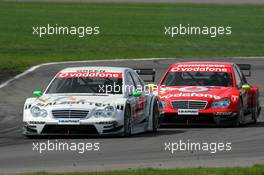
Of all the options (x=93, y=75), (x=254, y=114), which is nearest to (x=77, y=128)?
(x=93, y=75)

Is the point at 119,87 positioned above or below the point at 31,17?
below

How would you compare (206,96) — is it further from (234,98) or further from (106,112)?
(106,112)

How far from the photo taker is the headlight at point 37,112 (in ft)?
63.6

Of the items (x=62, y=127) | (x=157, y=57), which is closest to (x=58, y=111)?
(x=62, y=127)

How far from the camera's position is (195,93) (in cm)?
2242

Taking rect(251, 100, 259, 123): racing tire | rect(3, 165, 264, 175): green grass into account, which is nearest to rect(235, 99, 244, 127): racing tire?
rect(251, 100, 259, 123): racing tire

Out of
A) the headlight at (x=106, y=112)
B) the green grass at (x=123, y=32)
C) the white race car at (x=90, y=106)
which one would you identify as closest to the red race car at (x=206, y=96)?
the white race car at (x=90, y=106)

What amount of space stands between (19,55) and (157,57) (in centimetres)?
508

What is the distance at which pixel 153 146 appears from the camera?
58.3ft

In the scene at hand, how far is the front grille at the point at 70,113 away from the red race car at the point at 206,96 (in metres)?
3.16

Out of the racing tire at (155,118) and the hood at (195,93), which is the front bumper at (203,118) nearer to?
the hood at (195,93)

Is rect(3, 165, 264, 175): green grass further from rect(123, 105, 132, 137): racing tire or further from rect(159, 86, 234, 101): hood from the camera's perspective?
rect(159, 86, 234, 101): hood

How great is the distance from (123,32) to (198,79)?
3484 cm

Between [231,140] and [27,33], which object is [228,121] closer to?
[231,140]
